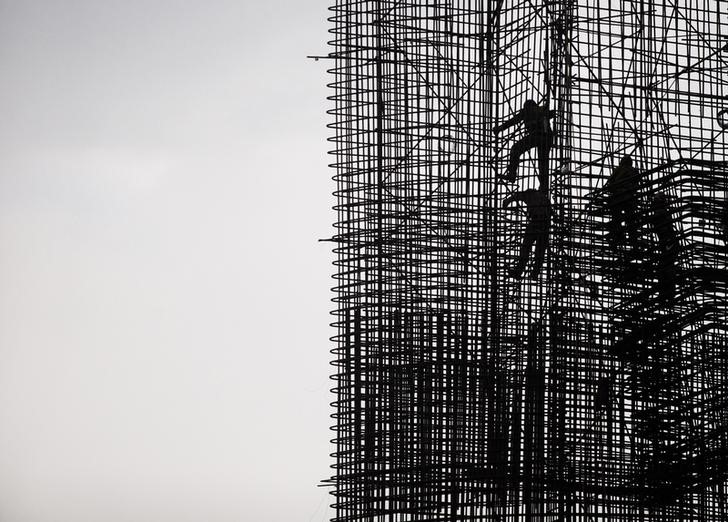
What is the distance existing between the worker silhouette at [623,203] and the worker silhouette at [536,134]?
137 centimetres

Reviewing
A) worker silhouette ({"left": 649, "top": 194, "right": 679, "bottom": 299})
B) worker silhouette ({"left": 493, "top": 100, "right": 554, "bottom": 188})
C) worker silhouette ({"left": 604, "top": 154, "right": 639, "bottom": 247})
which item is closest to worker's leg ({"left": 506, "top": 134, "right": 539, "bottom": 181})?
worker silhouette ({"left": 493, "top": 100, "right": 554, "bottom": 188})

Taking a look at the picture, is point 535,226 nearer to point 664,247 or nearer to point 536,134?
point 536,134

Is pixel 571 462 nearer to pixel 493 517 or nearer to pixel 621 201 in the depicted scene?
pixel 493 517

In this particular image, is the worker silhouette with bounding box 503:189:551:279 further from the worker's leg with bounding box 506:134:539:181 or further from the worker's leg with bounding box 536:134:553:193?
the worker's leg with bounding box 506:134:539:181

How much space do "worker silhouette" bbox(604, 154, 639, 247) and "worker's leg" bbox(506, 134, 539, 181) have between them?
168 centimetres

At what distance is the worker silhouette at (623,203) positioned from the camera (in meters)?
19.4

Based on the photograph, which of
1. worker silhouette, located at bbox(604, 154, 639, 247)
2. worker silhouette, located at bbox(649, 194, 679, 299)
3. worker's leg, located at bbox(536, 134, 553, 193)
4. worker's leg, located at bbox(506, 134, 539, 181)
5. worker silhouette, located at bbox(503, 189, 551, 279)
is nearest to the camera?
worker silhouette, located at bbox(649, 194, 679, 299)

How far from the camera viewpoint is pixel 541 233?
20641mm

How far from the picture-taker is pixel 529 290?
21.1 metres

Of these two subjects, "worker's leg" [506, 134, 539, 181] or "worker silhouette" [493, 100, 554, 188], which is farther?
"worker's leg" [506, 134, 539, 181]

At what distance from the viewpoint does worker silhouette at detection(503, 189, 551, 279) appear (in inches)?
821

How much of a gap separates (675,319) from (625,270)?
1283 millimetres

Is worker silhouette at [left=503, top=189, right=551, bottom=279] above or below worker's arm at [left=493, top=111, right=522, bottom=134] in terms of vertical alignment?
below

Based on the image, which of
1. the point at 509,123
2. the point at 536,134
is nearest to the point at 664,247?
the point at 536,134
